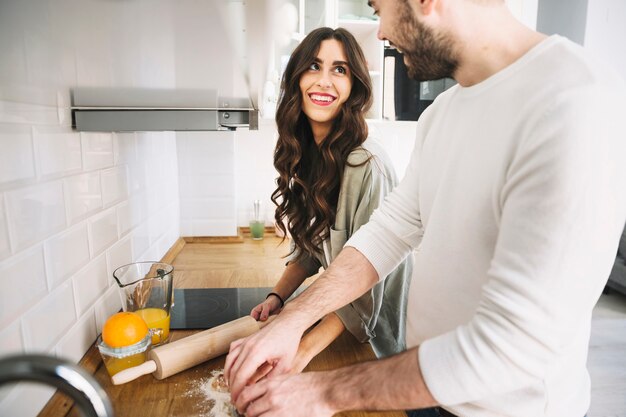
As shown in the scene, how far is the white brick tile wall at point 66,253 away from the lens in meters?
0.80

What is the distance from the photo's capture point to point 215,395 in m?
0.77

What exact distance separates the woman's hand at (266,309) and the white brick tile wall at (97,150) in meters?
0.53

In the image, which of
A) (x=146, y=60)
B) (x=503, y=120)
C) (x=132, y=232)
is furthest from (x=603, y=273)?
(x=132, y=232)

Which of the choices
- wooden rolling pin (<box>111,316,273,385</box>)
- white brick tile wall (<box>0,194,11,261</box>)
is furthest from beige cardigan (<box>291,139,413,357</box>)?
white brick tile wall (<box>0,194,11,261</box>)

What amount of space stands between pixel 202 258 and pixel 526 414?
136 centimetres

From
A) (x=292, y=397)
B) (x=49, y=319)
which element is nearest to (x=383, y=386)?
(x=292, y=397)

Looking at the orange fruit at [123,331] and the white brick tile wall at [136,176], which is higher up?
the white brick tile wall at [136,176]

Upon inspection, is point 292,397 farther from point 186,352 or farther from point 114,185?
point 114,185

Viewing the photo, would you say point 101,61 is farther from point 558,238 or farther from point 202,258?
point 202,258

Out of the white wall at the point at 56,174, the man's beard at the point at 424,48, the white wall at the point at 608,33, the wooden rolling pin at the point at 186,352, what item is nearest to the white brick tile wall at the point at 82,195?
the white wall at the point at 56,174

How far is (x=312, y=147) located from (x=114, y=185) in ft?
1.95

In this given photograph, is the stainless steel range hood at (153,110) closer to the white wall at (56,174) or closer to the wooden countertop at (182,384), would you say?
the white wall at (56,174)

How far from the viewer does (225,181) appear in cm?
204

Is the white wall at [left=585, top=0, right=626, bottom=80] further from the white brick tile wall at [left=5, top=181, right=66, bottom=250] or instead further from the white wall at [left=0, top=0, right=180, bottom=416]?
the white brick tile wall at [left=5, top=181, right=66, bottom=250]
